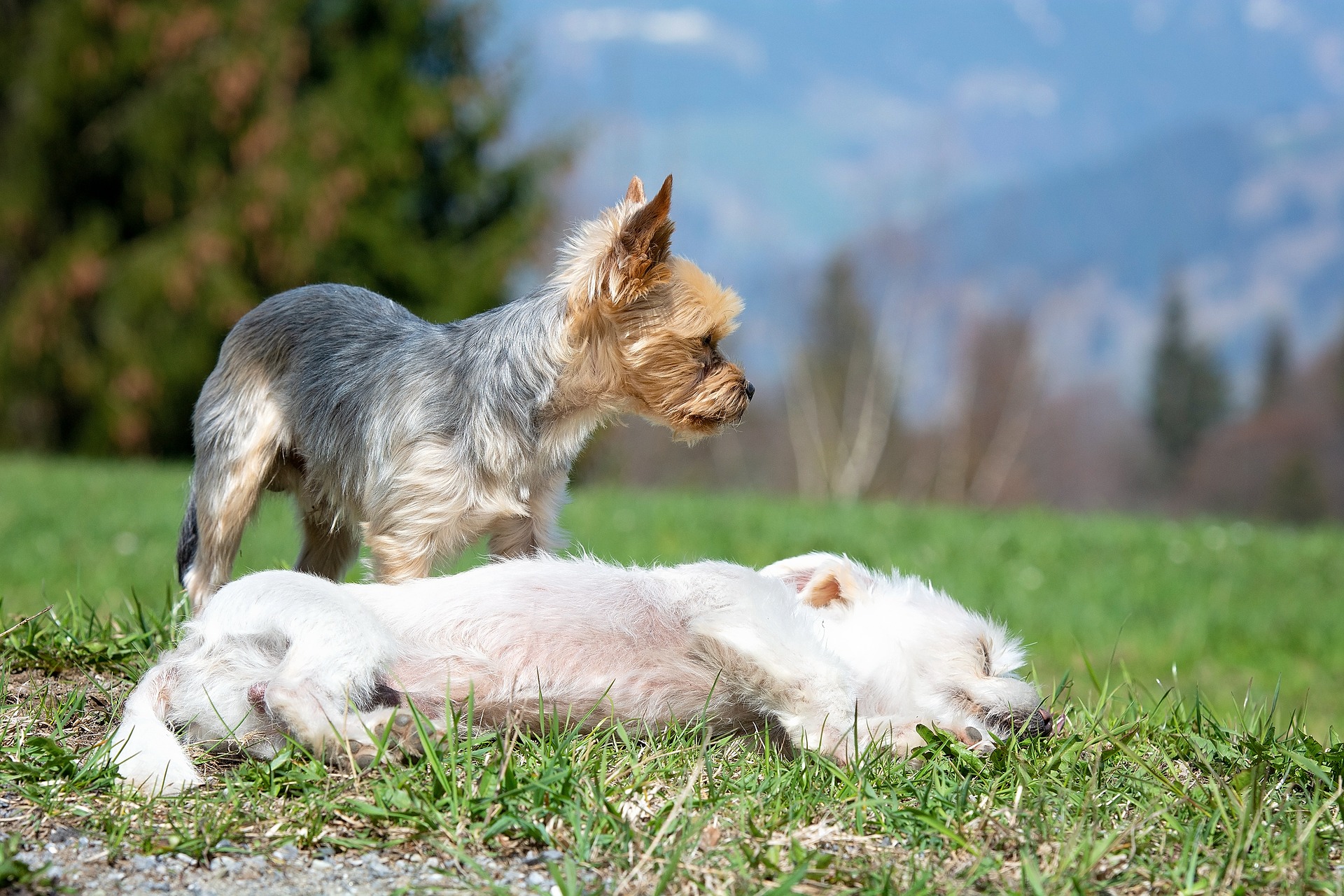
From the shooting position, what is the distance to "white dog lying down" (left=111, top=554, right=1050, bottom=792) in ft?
11.7

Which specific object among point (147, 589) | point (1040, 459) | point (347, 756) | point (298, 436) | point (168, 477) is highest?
point (298, 436)

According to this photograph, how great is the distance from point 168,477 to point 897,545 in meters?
9.90

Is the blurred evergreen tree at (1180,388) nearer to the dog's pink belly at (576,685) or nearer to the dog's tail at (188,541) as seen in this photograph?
the dog's tail at (188,541)

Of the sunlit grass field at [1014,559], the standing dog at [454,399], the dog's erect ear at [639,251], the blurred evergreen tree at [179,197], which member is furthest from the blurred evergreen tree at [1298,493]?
the dog's erect ear at [639,251]

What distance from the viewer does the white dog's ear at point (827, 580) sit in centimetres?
446

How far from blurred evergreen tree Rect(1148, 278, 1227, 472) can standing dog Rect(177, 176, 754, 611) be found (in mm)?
54039

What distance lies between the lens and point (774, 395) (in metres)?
44.5

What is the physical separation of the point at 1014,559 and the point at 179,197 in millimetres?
20176

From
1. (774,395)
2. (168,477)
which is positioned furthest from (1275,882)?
(774,395)

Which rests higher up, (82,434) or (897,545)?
A: (897,545)

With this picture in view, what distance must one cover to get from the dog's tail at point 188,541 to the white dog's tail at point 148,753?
164 cm

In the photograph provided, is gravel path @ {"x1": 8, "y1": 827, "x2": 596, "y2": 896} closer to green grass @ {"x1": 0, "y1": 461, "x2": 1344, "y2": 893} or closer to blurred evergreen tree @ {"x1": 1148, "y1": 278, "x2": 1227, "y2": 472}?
green grass @ {"x1": 0, "y1": 461, "x2": 1344, "y2": 893}

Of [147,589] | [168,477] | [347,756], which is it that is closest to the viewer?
[347,756]

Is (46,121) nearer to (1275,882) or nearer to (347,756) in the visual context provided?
(347,756)
